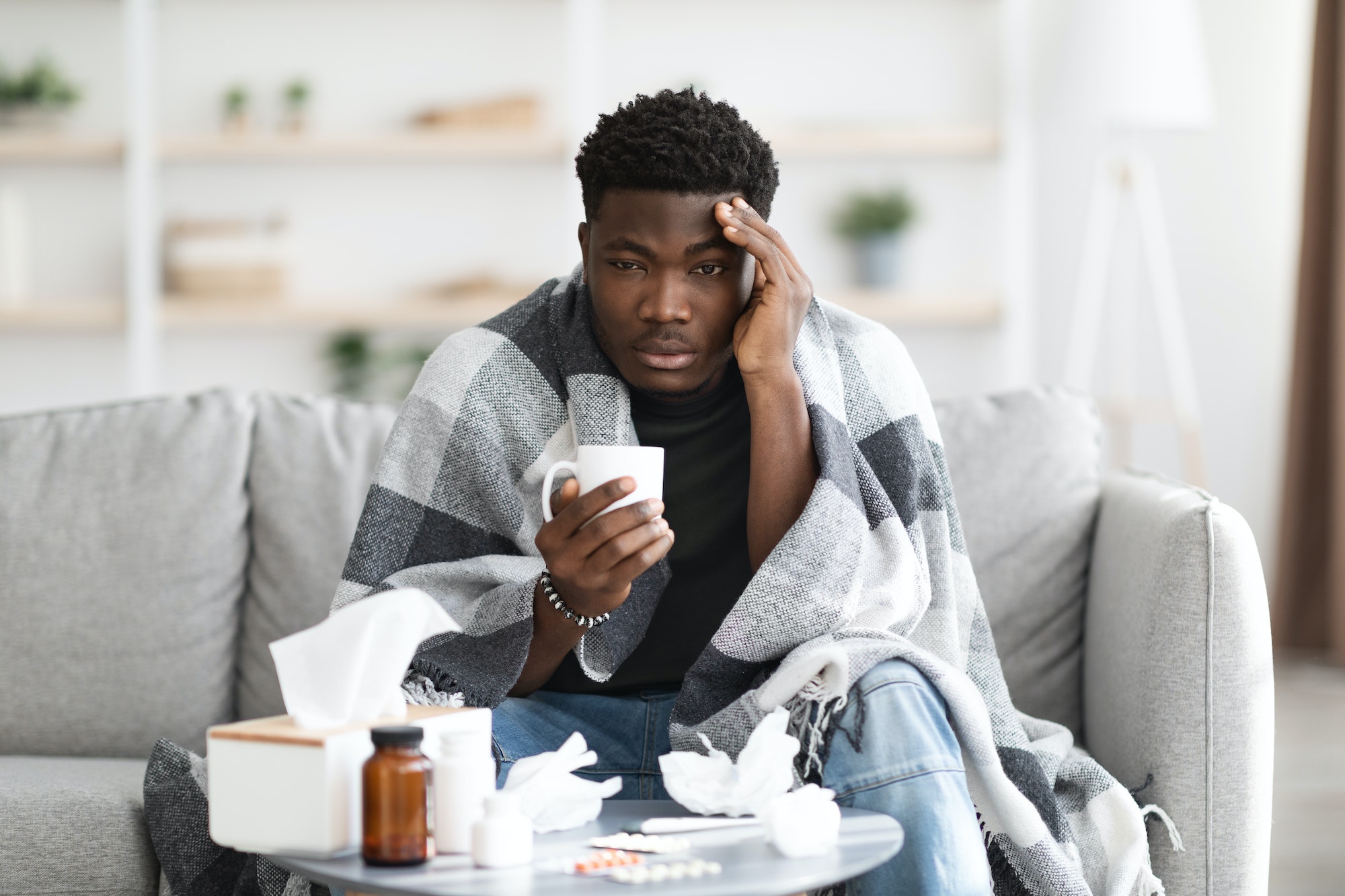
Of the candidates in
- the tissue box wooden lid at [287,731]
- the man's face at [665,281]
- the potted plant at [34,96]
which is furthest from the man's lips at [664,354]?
the potted plant at [34,96]

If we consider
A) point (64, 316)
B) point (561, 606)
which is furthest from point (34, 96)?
point (561, 606)

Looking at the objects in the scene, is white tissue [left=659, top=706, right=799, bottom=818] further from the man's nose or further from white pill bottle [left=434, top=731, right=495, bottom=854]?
the man's nose

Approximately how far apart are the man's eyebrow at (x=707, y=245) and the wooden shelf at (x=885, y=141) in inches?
91.4

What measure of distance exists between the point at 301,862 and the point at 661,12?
325 centimetres

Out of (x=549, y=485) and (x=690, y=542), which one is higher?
(x=549, y=485)

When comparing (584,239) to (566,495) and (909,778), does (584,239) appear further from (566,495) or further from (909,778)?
(909,778)

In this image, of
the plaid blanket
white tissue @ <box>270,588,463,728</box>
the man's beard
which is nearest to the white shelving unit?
the plaid blanket

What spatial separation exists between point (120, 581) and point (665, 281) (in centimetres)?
97

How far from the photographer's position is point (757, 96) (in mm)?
3709

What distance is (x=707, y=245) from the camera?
1.26 meters

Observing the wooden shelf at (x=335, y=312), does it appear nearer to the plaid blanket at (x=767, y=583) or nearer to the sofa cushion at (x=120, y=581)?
the sofa cushion at (x=120, y=581)

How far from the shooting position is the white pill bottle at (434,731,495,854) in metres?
0.89

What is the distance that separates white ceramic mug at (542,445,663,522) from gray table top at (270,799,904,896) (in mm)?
282

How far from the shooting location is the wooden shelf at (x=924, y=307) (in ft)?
11.5
